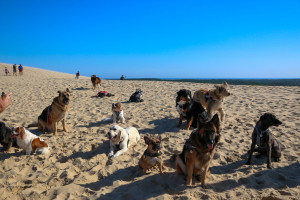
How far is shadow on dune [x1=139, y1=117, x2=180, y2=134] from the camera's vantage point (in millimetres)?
6105

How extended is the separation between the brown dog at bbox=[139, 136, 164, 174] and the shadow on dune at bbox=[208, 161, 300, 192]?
1.05 meters

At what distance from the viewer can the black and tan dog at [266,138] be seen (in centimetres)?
A: 360

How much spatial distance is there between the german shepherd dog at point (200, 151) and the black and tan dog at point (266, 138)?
1503 millimetres

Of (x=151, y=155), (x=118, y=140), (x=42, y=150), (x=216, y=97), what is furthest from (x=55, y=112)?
(x=216, y=97)

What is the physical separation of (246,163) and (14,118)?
8599 mm

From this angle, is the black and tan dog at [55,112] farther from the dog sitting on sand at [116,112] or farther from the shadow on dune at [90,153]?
the shadow on dune at [90,153]

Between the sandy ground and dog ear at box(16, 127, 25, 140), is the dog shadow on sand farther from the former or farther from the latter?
dog ear at box(16, 127, 25, 140)

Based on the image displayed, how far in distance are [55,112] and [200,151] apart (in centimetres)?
474

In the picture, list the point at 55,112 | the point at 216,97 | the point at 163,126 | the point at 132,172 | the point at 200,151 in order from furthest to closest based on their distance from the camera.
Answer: the point at 163,126
the point at 216,97
the point at 55,112
the point at 132,172
the point at 200,151

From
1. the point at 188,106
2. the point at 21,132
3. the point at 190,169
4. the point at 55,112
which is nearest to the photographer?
the point at 190,169

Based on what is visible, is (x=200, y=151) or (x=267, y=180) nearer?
(x=200, y=151)

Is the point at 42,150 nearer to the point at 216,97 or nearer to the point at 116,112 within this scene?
the point at 116,112

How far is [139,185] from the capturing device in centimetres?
322

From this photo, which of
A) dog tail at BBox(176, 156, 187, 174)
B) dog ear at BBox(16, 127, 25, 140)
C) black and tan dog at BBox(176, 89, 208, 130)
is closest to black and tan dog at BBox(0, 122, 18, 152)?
dog ear at BBox(16, 127, 25, 140)
